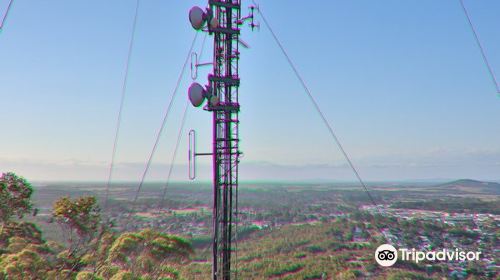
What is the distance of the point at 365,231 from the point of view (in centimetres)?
6788

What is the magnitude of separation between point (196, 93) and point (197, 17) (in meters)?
2.40

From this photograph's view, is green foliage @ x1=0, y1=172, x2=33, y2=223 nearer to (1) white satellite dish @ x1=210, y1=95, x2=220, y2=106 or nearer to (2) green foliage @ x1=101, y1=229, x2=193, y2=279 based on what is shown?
(2) green foliage @ x1=101, y1=229, x2=193, y2=279

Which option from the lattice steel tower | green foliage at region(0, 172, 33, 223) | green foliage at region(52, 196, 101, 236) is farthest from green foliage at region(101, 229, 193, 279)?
the lattice steel tower

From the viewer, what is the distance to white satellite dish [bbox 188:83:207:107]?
30.7ft

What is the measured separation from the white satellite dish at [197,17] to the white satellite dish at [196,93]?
1958 mm

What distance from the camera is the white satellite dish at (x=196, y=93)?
9367mm

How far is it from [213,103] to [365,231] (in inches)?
2671

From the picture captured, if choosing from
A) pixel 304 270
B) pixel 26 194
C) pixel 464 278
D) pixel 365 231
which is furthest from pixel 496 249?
pixel 26 194

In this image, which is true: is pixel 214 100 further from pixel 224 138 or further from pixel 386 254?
pixel 386 254

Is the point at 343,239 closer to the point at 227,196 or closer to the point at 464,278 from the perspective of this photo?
the point at 464,278

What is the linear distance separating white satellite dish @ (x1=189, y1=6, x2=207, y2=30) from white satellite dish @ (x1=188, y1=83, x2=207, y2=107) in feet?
6.43

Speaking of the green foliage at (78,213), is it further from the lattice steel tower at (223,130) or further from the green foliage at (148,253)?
the lattice steel tower at (223,130)

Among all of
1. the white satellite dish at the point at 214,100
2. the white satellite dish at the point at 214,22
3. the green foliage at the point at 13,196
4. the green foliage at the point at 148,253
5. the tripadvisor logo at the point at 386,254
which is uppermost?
the white satellite dish at the point at 214,22

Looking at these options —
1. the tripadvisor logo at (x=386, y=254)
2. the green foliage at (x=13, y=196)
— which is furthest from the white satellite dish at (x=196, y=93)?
the green foliage at (x=13, y=196)
